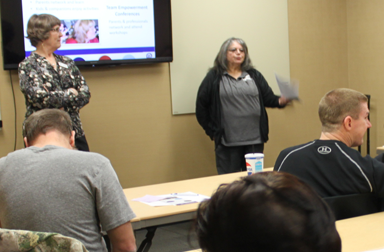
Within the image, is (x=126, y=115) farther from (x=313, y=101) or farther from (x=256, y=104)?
(x=313, y=101)

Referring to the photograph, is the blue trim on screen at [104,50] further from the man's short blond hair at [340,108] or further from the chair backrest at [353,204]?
the chair backrest at [353,204]

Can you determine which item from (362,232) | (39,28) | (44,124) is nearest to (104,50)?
(39,28)

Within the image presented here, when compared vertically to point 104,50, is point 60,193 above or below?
below

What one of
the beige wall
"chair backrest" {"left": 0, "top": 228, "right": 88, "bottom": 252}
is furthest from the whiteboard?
"chair backrest" {"left": 0, "top": 228, "right": 88, "bottom": 252}

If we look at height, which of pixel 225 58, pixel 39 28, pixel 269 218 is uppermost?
pixel 39 28

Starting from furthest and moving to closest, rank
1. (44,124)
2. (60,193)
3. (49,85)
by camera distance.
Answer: (49,85), (44,124), (60,193)

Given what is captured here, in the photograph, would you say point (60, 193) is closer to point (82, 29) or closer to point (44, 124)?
point (44, 124)

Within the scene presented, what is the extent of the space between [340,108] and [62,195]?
1.39m

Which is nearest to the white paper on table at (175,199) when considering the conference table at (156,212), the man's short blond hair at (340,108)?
the conference table at (156,212)

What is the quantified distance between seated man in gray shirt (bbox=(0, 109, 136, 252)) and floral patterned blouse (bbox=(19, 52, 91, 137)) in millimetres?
1439

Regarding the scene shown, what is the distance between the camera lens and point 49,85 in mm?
2980

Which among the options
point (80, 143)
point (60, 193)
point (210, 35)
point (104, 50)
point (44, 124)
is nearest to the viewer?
point (60, 193)

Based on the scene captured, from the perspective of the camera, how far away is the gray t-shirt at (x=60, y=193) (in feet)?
4.82

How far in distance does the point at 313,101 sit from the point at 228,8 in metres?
1.59
